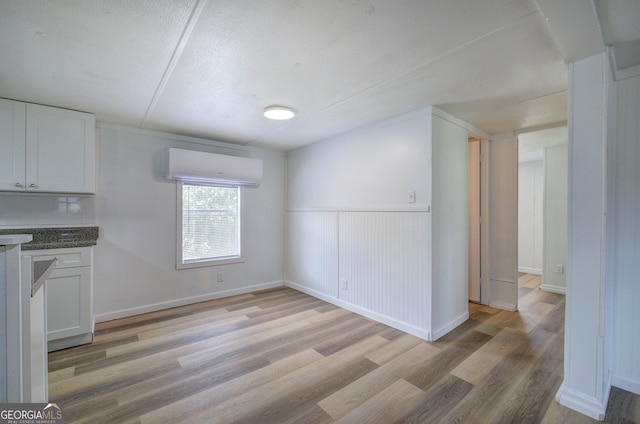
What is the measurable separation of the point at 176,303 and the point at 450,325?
10.9ft

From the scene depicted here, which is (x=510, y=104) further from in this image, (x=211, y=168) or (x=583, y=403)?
(x=211, y=168)

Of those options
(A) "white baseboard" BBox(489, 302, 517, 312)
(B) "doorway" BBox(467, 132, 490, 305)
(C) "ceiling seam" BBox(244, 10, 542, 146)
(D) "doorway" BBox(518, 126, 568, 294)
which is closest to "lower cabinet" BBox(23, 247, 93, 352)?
(C) "ceiling seam" BBox(244, 10, 542, 146)

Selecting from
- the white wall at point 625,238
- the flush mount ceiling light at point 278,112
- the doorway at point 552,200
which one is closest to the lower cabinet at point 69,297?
the flush mount ceiling light at point 278,112

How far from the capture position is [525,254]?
5.51 meters

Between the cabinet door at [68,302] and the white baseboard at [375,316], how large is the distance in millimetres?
2553

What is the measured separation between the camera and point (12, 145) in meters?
2.45

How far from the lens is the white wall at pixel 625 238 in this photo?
194 centimetres

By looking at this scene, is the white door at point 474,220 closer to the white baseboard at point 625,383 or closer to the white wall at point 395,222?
the white wall at point 395,222

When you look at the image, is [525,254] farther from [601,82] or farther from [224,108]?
[224,108]

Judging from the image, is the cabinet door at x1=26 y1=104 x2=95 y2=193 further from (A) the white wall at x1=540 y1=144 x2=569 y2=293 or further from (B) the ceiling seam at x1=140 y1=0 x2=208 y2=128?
(A) the white wall at x1=540 y1=144 x2=569 y2=293

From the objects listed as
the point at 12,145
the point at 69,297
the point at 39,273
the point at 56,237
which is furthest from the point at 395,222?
the point at 12,145

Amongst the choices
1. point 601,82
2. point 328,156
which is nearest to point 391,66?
point 601,82

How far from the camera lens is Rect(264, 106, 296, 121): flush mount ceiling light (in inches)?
103

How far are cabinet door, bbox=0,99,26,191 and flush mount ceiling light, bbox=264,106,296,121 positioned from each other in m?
2.18
